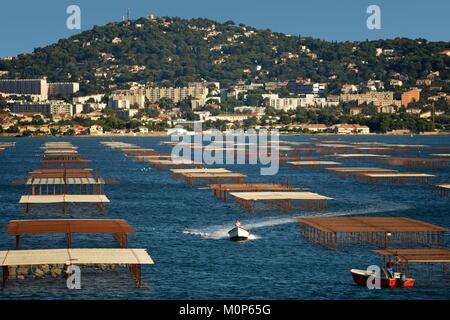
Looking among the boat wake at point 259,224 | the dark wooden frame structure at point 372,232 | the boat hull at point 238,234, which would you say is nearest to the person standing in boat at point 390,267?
the dark wooden frame structure at point 372,232

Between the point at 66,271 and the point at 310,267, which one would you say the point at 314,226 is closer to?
the point at 310,267

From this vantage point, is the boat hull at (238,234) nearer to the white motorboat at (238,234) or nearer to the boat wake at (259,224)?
the white motorboat at (238,234)

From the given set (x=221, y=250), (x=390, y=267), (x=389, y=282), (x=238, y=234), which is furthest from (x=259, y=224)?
(x=389, y=282)

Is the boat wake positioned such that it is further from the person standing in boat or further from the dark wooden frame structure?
the person standing in boat

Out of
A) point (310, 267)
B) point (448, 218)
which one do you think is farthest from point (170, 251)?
point (448, 218)

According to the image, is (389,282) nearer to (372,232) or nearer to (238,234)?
(372,232)

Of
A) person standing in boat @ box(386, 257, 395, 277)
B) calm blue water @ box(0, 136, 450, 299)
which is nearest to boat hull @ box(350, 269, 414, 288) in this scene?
person standing in boat @ box(386, 257, 395, 277)
